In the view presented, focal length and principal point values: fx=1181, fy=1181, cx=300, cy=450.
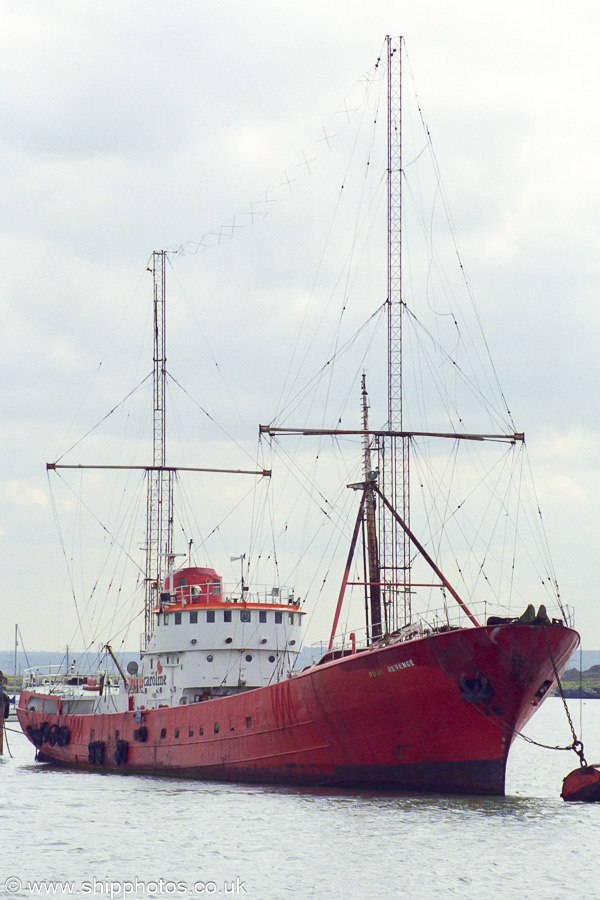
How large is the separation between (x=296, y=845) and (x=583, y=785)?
40.0 ft

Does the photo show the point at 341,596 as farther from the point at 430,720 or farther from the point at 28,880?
the point at 28,880

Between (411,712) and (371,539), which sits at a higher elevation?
(371,539)

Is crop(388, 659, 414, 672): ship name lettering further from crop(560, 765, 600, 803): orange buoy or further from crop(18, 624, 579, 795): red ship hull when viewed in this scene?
crop(560, 765, 600, 803): orange buoy

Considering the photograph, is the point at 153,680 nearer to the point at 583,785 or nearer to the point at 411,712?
the point at 411,712

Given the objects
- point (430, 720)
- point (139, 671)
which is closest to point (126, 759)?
point (139, 671)

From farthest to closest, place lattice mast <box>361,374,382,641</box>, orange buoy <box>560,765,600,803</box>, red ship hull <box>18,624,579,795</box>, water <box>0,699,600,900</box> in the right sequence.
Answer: lattice mast <box>361,374,382,641</box> < orange buoy <box>560,765,600,803</box> < red ship hull <box>18,624,579,795</box> < water <box>0,699,600,900</box>

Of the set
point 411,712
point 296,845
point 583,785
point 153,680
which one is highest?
point 153,680

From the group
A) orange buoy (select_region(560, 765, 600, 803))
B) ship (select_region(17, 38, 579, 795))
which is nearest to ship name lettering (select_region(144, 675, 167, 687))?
ship (select_region(17, 38, 579, 795))

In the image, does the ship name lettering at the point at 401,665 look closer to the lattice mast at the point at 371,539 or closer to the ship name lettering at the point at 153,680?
the lattice mast at the point at 371,539

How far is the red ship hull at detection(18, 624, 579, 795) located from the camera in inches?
1401

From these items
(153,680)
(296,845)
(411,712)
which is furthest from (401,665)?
(153,680)

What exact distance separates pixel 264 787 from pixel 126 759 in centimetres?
1018

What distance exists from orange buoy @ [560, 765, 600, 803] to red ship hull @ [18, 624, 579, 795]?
264 cm

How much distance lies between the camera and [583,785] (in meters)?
38.1
